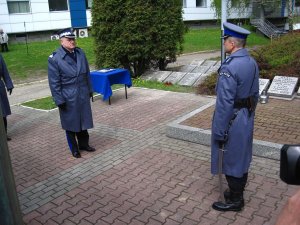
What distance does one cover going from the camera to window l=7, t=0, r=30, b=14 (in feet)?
→ 84.6

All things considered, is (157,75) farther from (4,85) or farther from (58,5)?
(58,5)

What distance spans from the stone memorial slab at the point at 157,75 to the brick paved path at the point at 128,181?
417cm

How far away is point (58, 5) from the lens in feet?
92.7

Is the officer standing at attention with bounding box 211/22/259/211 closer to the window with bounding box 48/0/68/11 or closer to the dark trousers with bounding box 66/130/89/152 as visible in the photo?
the dark trousers with bounding box 66/130/89/152

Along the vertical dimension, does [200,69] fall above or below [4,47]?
below

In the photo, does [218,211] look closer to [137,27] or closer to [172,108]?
[172,108]

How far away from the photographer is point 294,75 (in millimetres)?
8875

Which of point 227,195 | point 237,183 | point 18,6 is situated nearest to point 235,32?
point 237,183

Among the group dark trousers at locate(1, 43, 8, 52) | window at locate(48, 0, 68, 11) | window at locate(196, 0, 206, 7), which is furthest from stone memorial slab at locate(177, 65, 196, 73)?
window at locate(196, 0, 206, 7)

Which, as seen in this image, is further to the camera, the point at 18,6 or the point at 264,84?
the point at 18,6

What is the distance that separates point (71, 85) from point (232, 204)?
9.93ft

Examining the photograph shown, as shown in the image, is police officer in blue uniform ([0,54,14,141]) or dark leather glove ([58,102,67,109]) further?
police officer in blue uniform ([0,54,14,141])

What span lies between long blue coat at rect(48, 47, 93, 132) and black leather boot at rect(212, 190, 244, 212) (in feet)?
8.60

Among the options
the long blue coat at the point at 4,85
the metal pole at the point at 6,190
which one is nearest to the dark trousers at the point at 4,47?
the long blue coat at the point at 4,85
